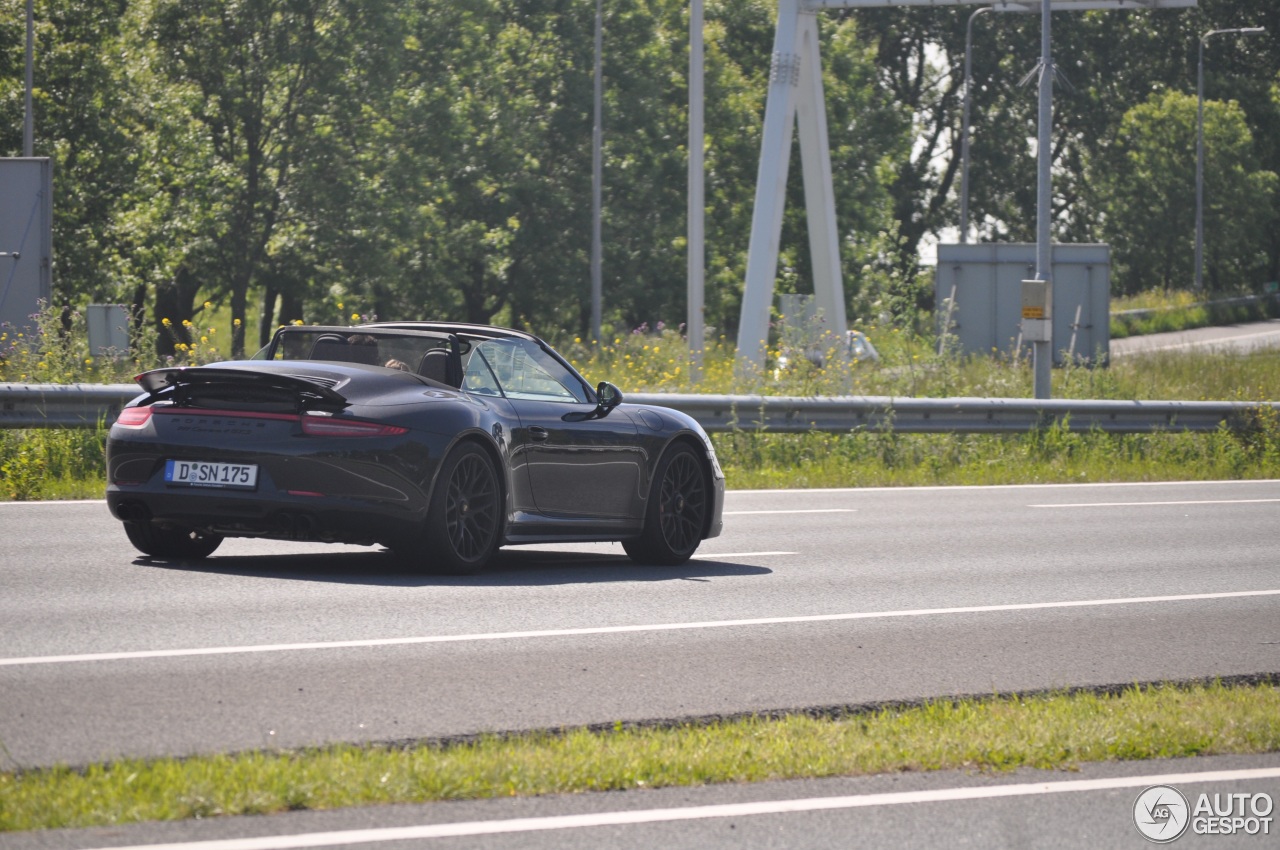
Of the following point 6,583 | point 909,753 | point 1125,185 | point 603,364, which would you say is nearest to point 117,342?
point 603,364

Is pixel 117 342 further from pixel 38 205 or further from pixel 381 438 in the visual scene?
pixel 381 438

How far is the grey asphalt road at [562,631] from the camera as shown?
6582mm

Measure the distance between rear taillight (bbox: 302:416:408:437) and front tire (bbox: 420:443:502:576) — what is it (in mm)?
404

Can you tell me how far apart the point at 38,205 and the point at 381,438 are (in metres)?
13.7

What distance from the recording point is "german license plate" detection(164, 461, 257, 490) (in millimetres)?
9398

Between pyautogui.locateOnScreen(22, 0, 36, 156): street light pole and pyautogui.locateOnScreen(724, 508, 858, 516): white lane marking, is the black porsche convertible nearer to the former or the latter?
pyautogui.locateOnScreen(724, 508, 858, 516): white lane marking

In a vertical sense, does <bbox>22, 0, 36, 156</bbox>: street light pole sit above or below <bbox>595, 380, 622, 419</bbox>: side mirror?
above

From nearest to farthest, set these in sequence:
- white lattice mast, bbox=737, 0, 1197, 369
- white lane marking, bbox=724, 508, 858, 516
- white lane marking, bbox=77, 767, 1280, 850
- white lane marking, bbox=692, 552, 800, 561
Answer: white lane marking, bbox=77, 767, 1280, 850 < white lane marking, bbox=692, 552, 800, 561 < white lane marking, bbox=724, 508, 858, 516 < white lattice mast, bbox=737, 0, 1197, 369

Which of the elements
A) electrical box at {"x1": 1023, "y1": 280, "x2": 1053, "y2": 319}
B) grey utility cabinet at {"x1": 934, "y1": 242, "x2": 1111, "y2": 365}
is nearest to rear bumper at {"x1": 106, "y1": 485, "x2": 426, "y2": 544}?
electrical box at {"x1": 1023, "y1": 280, "x2": 1053, "y2": 319}

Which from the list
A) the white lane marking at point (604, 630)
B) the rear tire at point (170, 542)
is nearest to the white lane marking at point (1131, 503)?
the white lane marking at point (604, 630)

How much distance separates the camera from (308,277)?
1772 inches

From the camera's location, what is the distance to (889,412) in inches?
774

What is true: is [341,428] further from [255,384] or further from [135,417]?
[135,417]

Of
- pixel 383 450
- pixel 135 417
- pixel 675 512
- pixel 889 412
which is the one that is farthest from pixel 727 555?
pixel 889 412
